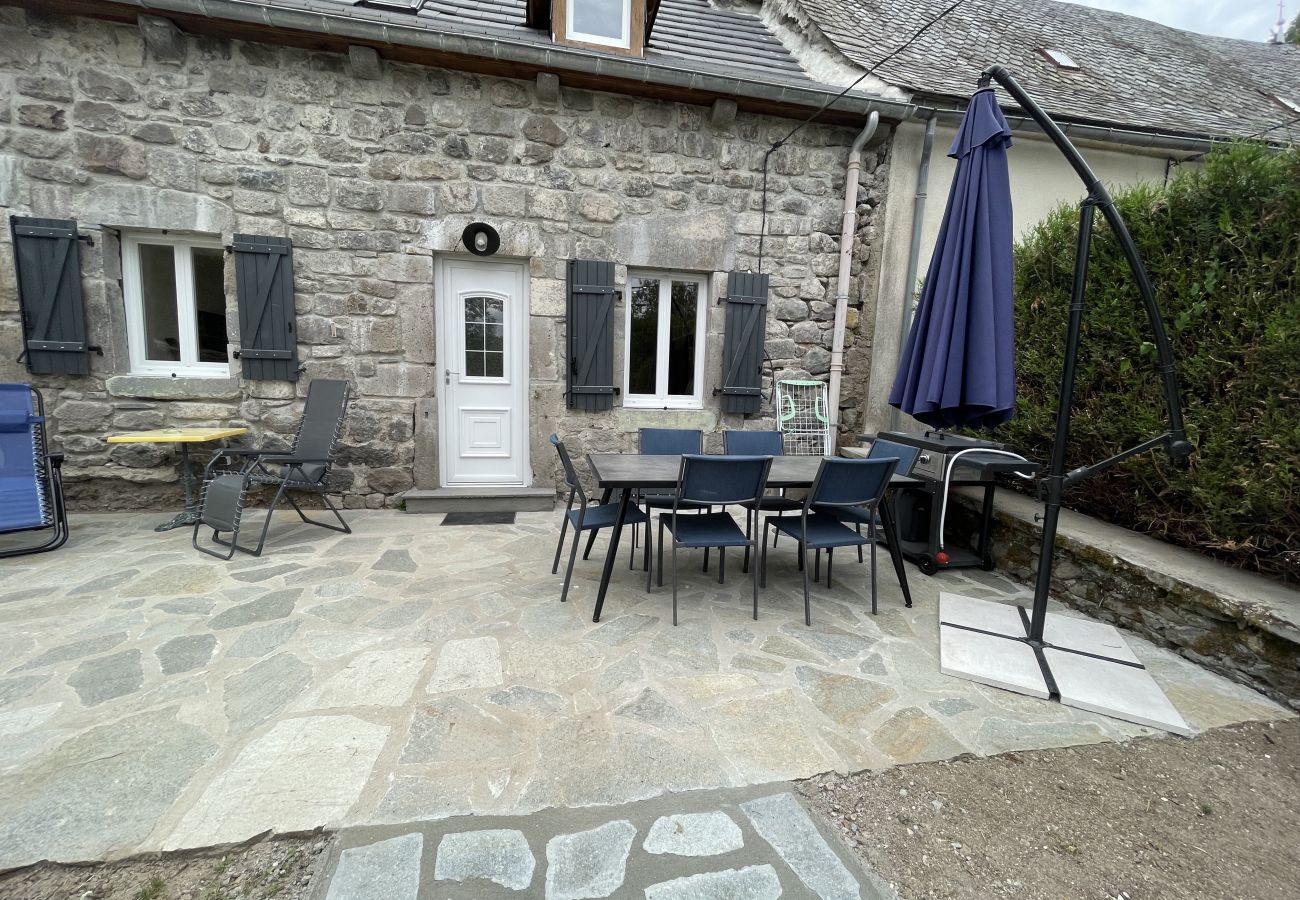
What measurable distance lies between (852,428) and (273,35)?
5620 mm

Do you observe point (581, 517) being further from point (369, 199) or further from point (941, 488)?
point (369, 199)

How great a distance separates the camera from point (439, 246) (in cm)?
442

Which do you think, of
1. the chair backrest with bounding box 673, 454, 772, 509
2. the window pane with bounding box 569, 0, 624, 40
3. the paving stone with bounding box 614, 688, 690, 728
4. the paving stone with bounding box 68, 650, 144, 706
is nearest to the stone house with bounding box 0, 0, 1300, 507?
the window pane with bounding box 569, 0, 624, 40

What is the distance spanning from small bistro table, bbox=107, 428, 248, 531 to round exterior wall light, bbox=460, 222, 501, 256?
2249 millimetres

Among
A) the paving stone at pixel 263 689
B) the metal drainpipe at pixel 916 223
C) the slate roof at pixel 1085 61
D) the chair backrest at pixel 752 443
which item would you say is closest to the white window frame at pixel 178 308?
the paving stone at pixel 263 689

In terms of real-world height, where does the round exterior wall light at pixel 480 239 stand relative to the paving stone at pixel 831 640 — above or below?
above

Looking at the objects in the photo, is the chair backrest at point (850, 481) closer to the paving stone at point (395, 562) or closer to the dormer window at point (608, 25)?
the paving stone at point (395, 562)

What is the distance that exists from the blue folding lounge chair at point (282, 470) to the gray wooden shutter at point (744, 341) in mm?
3126

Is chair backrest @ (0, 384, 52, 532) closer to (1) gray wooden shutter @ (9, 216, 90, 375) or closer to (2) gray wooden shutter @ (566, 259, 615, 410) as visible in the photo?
(1) gray wooden shutter @ (9, 216, 90, 375)

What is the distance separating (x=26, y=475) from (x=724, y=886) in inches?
182

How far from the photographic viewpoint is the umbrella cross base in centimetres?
208

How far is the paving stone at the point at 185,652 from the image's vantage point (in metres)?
2.16

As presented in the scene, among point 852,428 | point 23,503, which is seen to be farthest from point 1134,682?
point 23,503

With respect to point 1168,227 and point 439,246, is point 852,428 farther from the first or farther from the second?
point 439,246
